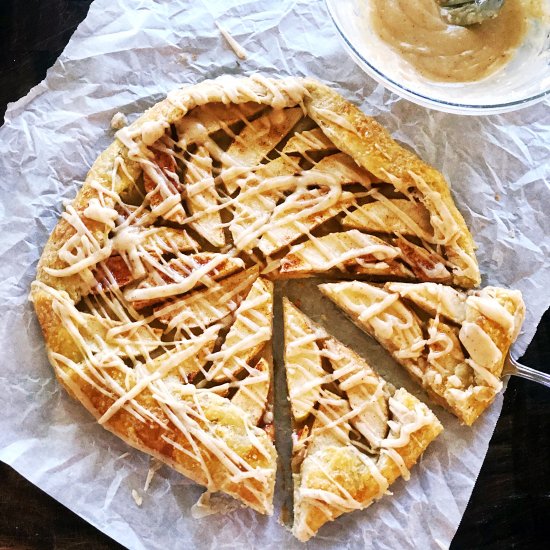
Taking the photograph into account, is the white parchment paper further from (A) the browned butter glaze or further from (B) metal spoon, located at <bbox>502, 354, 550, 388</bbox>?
(A) the browned butter glaze

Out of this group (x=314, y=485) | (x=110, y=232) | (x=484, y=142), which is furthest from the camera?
(x=484, y=142)

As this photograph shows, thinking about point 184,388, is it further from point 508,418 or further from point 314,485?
point 508,418

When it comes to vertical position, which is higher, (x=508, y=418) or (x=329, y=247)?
(x=329, y=247)

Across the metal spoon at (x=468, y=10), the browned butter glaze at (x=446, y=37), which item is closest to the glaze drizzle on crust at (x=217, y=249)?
the browned butter glaze at (x=446, y=37)

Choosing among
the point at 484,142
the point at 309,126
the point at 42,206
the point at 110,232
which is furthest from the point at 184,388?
the point at 484,142

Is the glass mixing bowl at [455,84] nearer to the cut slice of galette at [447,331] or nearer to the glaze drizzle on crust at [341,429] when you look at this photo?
the cut slice of galette at [447,331]

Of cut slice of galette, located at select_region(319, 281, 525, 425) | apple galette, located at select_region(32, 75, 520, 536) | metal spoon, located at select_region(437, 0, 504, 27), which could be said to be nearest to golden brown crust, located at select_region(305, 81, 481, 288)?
apple galette, located at select_region(32, 75, 520, 536)
